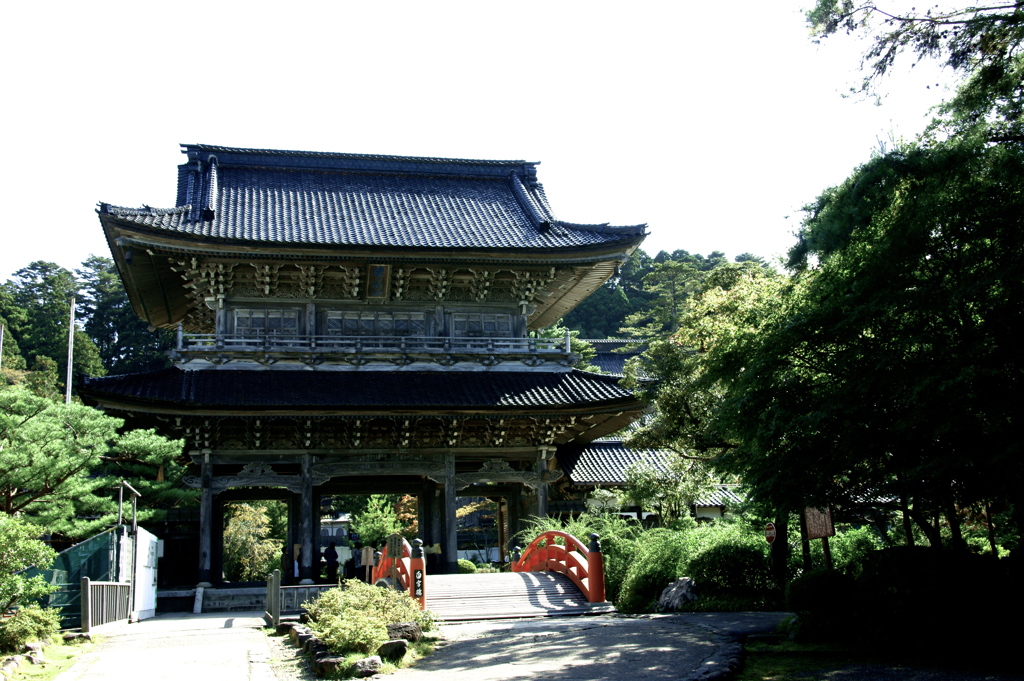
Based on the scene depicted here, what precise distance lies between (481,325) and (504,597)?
9317 millimetres

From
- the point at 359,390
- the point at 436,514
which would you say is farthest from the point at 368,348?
the point at 436,514

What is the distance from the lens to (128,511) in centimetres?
1870

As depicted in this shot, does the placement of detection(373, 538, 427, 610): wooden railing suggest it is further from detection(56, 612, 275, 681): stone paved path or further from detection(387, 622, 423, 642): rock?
detection(387, 622, 423, 642): rock

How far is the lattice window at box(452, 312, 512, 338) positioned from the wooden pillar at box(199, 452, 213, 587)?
7.55 m

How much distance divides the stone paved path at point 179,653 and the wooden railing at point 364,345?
272 inches

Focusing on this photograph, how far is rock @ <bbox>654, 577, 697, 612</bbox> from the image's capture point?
Result: 1576 centimetres

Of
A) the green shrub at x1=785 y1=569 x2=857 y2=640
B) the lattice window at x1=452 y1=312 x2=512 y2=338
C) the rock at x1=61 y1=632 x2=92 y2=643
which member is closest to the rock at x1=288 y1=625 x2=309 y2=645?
the rock at x1=61 y1=632 x2=92 y2=643

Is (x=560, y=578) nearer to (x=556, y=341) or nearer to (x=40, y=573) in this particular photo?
(x=556, y=341)

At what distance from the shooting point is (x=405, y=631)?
12.2m

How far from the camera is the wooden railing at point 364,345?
2239 cm

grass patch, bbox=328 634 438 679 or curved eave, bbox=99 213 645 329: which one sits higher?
curved eave, bbox=99 213 645 329

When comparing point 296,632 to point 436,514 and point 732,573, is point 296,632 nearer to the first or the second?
point 732,573

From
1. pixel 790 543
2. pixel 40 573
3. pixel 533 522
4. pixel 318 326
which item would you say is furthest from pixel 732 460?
pixel 318 326

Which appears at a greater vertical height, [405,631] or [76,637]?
[405,631]
